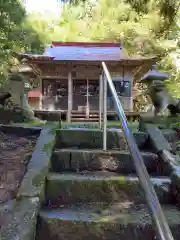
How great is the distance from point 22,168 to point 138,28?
560 inches

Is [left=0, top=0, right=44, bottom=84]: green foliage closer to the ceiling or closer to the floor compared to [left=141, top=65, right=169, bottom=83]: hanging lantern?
closer to the ceiling

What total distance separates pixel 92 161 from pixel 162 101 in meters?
1.63

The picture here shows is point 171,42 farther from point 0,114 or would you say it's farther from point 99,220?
point 99,220

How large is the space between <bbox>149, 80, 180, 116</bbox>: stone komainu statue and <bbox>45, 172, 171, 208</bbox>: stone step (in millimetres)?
1695

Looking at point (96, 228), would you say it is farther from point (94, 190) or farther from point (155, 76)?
point (155, 76)

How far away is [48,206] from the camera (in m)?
2.32

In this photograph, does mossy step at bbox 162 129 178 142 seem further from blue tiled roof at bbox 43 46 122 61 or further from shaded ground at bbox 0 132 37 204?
blue tiled roof at bbox 43 46 122 61

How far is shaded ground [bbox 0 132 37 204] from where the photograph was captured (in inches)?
90.1

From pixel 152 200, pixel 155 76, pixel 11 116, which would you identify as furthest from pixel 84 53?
pixel 152 200

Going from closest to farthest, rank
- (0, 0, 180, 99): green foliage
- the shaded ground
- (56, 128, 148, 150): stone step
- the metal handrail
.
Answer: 1. the metal handrail
2. the shaded ground
3. (56, 128, 148, 150): stone step
4. (0, 0, 180, 99): green foliage

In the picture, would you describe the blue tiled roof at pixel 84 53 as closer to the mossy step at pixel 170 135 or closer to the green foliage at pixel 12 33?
the green foliage at pixel 12 33

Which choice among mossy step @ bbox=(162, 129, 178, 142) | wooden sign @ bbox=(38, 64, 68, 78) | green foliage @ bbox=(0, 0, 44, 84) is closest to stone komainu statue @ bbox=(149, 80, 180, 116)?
mossy step @ bbox=(162, 129, 178, 142)

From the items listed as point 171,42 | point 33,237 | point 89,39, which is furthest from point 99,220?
point 89,39

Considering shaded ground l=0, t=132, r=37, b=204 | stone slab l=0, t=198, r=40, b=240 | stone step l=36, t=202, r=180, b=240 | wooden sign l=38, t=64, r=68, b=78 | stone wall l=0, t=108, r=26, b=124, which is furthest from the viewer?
wooden sign l=38, t=64, r=68, b=78
